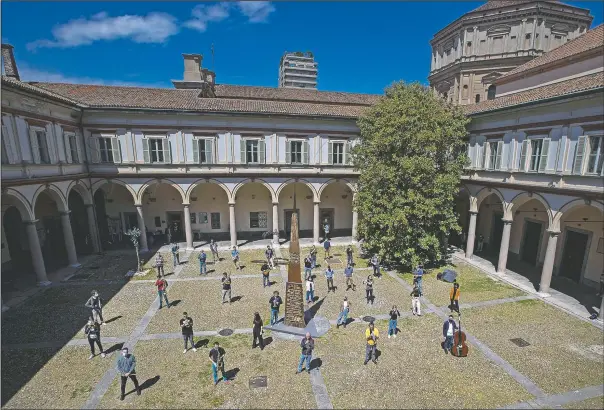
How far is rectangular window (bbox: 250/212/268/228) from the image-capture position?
29312mm

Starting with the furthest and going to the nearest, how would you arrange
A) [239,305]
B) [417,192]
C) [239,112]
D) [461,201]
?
[461,201] → [239,112] → [417,192] → [239,305]

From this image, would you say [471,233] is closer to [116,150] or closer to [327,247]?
[327,247]

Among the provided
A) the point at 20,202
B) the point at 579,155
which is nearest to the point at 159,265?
the point at 20,202

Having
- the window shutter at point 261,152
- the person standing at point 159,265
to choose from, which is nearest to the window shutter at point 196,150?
the window shutter at point 261,152

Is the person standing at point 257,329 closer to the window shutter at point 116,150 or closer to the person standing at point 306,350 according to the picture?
the person standing at point 306,350

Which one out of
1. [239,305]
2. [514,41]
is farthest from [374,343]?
[514,41]

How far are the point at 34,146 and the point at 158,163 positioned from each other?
7.36 metres

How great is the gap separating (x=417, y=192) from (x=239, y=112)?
46.0 feet

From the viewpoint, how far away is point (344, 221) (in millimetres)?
30656

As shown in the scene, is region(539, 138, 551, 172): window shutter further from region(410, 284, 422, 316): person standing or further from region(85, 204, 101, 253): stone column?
region(85, 204, 101, 253): stone column

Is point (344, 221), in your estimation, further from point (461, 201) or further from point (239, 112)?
point (239, 112)

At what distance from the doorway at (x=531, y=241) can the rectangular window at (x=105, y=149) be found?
30.9m

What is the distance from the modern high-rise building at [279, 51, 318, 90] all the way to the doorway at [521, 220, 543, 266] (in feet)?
313

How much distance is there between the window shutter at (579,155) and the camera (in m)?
15.1
